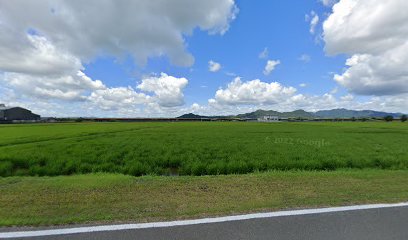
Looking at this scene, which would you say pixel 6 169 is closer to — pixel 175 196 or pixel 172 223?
pixel 175 196

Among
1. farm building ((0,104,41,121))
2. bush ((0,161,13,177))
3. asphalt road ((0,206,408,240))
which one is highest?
farm building ((0,104,41,121))

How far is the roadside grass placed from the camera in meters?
4.89

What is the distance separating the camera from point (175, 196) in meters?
6.07

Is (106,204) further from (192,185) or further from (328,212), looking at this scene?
(328,212)

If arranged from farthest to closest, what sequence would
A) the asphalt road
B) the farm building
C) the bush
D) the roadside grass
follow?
1. the farm building
2. the bush
3. the roadside grass
4. the asphalt road

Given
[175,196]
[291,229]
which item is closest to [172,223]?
[175,196]

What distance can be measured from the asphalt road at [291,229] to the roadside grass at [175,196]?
19.7 inches

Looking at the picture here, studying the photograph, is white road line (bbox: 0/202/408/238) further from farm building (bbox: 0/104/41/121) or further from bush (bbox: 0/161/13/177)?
farm building (bbox: 0/104/41/121)

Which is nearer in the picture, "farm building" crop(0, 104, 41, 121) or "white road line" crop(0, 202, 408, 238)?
"white road line" crop(0, 202, 408, 238)

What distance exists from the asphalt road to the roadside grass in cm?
50

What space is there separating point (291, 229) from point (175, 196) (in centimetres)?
276

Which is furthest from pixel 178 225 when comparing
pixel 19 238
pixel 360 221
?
pixel 360 221

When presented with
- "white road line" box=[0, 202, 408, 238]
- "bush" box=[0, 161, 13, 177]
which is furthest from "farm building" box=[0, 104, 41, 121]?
"white road line" box=[0, 202, 408, 238]

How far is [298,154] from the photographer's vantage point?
14.8 metres
